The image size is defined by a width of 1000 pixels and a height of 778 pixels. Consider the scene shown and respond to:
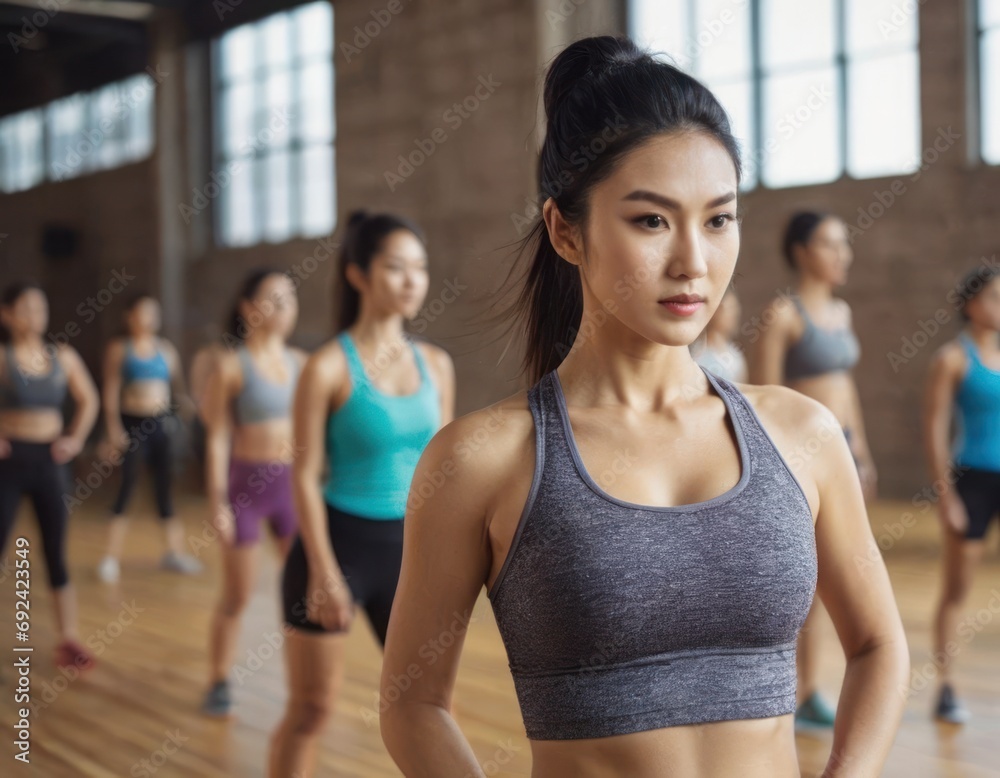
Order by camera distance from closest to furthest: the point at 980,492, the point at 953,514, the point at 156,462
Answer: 1. the point at 953,514
2. the point at 980,492
3. the point at 156,462

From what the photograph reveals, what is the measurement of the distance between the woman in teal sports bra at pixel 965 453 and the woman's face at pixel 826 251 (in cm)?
45

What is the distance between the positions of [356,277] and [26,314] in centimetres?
244

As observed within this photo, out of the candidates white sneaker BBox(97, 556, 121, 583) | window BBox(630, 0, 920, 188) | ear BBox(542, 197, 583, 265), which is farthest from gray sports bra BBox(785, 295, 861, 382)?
white sneaker BBox(97, 556, 121, 583)

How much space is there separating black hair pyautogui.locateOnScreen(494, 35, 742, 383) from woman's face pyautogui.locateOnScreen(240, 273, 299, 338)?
2861 mm

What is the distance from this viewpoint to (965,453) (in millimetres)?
3660

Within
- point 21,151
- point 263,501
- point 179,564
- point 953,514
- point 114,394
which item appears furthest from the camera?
point 21,151

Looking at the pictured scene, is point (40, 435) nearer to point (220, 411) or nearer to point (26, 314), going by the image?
point (26, 314)

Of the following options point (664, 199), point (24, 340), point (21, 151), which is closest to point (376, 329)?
point (664, 199)

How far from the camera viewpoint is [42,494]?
14.3ft

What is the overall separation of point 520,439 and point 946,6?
7142 mm

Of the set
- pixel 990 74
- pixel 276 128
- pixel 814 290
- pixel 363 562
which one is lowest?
pixel 363 562

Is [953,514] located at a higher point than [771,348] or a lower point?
lower

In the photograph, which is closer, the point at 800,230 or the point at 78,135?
the point at 800,230

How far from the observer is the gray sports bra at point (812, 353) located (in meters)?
3.65
